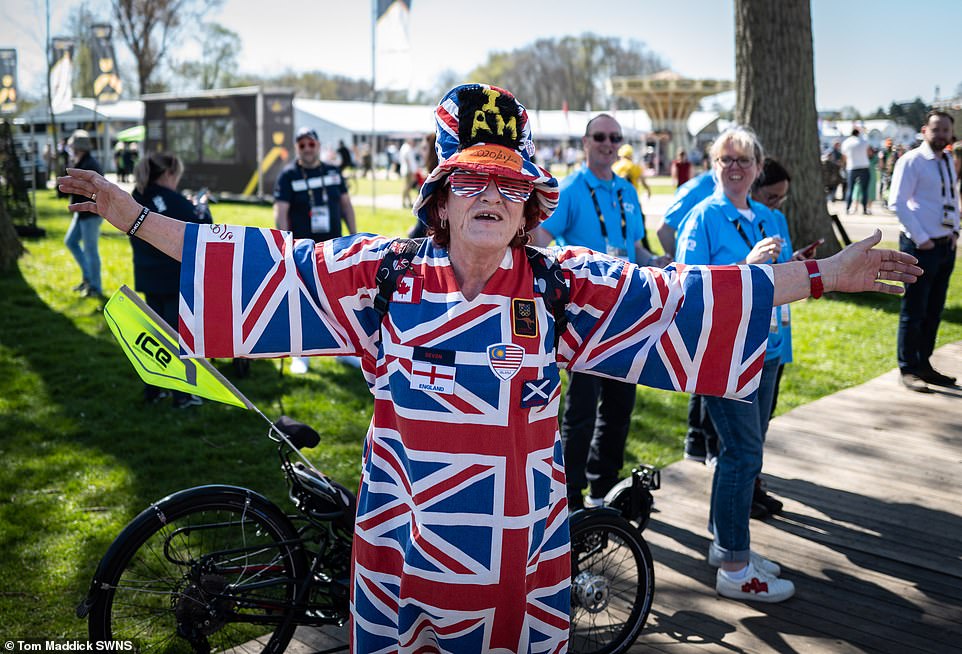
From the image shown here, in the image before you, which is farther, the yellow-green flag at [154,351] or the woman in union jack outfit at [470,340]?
the yellow-green flag at [154,351]

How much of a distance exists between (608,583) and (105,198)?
8.07ft

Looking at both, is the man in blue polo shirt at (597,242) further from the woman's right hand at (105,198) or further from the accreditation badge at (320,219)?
the accreditation badge at (320,219)

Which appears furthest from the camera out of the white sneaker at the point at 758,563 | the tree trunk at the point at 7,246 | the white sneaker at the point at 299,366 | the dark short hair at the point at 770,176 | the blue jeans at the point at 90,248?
the tree trunk at the point at 7,246

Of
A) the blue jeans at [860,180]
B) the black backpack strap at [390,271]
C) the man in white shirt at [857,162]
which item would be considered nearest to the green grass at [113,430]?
the black backpack strap at [390,271]

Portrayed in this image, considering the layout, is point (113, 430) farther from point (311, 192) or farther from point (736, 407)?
point (736, 407)

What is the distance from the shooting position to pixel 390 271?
2.30 m

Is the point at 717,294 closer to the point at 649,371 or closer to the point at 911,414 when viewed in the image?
the point at 649,371

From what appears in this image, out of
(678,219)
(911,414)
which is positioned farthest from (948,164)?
(678,219)

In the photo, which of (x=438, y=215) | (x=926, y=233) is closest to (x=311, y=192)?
(x=926, y=233)

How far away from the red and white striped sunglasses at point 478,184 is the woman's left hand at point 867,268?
0.86 meters

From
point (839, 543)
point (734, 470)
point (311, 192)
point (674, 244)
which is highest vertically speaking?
point (311, 192)

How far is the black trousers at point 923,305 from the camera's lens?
7.48m

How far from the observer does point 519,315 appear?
7.43 ft

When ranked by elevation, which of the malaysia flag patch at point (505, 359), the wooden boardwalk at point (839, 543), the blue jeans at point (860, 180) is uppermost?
the blue jeans at point (860, 180)
